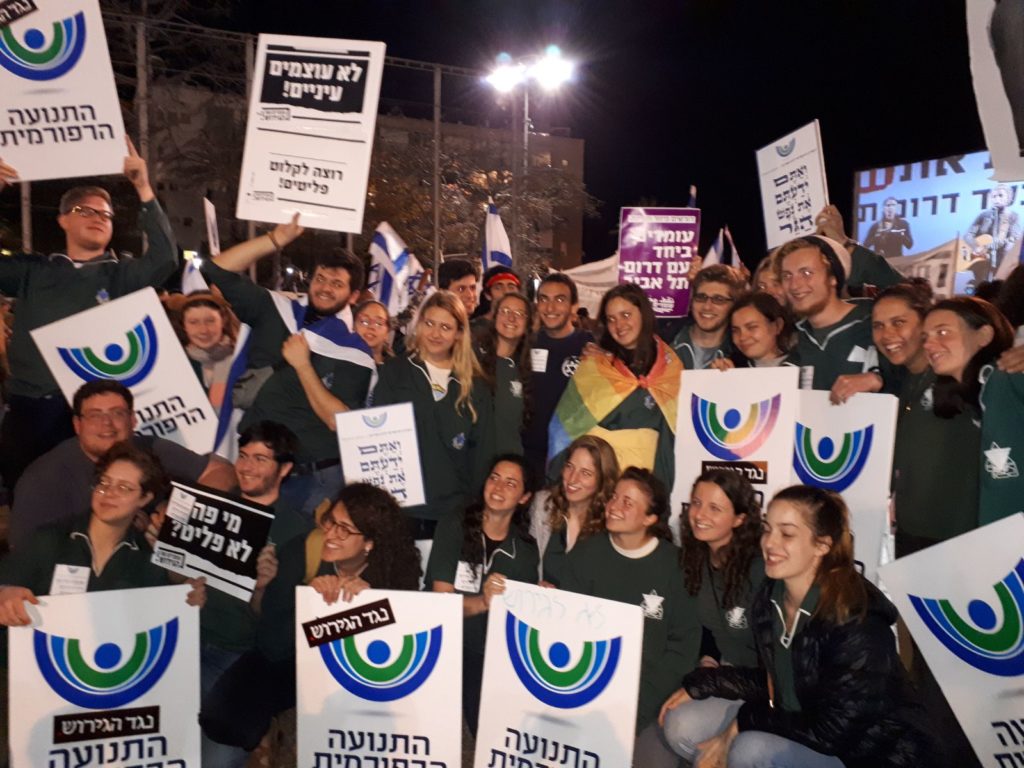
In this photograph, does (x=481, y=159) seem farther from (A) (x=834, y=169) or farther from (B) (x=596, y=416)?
(B) (x=596, y=416)

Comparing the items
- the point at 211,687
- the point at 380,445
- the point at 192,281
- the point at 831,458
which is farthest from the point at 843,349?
the point at 192,281

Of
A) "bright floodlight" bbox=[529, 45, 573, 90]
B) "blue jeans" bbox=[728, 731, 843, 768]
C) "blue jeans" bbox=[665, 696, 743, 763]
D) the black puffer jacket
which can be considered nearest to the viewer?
the black puffer jacket

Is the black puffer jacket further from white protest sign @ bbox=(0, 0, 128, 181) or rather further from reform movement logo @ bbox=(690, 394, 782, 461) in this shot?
white protest sign @ bbox=(0, 0, 128, 181)

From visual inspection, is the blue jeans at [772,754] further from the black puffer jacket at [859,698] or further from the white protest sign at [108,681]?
the white protest sign at [108,681]

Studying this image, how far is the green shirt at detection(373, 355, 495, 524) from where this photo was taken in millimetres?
5020

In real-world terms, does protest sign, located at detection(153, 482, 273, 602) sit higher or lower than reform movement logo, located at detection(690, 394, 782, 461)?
lower

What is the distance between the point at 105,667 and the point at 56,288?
196cm

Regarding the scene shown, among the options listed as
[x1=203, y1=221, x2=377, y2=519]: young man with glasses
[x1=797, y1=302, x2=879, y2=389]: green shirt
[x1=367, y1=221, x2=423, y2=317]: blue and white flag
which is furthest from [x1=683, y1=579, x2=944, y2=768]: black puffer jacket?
[x1=367, y1=221, x2=423, y2=317]: blue and white flag

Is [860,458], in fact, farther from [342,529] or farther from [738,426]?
[342,529]

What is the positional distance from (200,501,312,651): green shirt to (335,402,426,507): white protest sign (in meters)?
0.52

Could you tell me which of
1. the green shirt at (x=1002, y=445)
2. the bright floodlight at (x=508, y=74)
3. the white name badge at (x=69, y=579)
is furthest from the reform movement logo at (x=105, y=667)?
the bright floodlight at (x=508, y=74)

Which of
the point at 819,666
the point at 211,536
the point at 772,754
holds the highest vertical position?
the point at 211,536

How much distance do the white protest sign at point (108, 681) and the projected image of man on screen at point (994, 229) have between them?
60.5ft

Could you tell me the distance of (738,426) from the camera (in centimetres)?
480
